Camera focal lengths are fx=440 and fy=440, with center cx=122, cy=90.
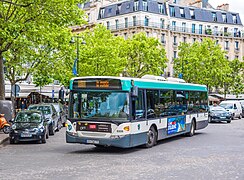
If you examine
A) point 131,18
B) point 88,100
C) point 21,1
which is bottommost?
point 88,100

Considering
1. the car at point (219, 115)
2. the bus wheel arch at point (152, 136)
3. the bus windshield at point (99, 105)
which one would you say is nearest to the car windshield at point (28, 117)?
the bus windshield at point (99, 105)

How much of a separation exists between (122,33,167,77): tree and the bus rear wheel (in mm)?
37678

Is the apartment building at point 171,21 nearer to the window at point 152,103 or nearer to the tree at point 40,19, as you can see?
the tree at point 40,19

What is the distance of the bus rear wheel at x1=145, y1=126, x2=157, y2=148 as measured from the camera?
17.2 m

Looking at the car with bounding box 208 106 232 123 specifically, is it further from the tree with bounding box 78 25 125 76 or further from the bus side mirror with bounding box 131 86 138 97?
the bus side mirror with bounding box 131 86 138 97

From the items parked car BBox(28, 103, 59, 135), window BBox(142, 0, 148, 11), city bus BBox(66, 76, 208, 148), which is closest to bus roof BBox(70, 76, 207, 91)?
city bus BBox(66, 76, 208, 148)

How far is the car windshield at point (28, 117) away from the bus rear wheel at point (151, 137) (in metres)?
5.62

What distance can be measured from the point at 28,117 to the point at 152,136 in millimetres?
6180

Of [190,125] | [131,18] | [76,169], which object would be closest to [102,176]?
[76,169]

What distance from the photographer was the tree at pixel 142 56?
183 feet

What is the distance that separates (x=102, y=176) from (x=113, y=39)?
144 ft

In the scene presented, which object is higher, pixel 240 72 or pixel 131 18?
pixel 131 18

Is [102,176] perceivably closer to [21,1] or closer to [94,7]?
[21,1]

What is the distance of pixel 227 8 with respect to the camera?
86812mm
